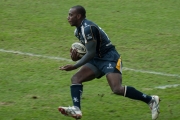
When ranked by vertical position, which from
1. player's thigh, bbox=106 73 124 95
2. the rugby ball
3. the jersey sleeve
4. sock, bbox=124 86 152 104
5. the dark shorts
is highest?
the jersey sleeve

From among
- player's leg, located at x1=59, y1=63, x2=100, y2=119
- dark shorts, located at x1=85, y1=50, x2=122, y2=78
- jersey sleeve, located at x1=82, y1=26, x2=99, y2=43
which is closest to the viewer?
player's leg, located at x1=59, y1=63, x2=100, y2=119

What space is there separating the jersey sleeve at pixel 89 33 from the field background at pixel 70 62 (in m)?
1.25

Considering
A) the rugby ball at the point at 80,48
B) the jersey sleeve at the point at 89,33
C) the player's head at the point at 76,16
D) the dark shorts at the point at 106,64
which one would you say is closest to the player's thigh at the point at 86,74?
the dark shorts at the point at 106,64

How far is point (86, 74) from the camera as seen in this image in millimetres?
9336

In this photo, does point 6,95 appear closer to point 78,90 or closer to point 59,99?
point 59,99

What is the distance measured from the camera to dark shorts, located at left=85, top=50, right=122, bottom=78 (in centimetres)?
921

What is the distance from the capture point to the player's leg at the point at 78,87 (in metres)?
8.92

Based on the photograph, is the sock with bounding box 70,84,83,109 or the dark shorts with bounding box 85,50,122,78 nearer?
the sock with bounding box 70,84,83,109

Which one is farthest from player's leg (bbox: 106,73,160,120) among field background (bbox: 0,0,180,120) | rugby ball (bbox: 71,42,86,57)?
rugby ball (bbox: 71,42,86,57)

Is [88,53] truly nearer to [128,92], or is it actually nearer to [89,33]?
[89,33]

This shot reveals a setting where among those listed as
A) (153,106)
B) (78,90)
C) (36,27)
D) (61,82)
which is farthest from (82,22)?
(36,27)

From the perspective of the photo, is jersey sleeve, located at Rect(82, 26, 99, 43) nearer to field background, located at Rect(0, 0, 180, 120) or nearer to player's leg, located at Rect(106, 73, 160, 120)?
player's leg, located at Rect(106, 73, 160, 120)

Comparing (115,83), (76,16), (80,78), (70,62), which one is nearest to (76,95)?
(80,78)

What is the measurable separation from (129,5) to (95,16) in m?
1.63
